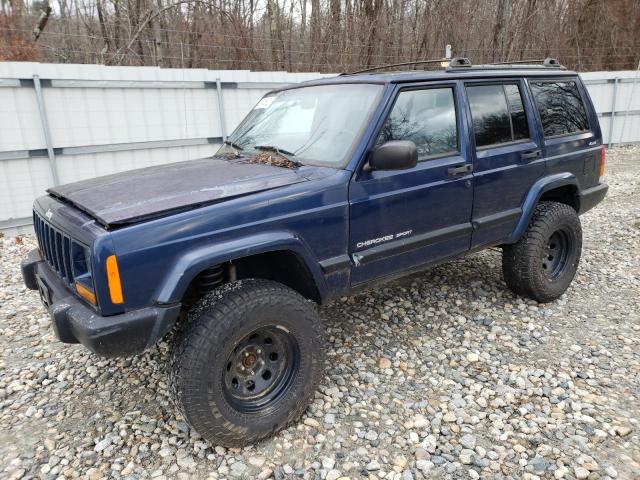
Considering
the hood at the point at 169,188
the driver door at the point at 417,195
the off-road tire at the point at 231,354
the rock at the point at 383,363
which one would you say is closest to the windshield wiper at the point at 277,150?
the hood at the point at 169,188

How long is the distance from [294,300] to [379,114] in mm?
1288

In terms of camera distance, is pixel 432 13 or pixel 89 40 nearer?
pixel 89 40

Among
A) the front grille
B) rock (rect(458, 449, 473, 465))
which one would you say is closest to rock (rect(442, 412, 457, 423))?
rock (rect(458, 449, 473, 465))

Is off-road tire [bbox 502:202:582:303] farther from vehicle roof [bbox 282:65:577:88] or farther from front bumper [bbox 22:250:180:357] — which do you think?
front bumper [bbox 22:250:180:357]

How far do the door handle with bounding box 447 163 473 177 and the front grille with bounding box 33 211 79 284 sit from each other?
2361 millimetres

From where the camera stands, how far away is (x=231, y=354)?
254 cm

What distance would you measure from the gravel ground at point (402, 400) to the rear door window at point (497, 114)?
1498 millimetres

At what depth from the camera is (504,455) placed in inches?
99.7

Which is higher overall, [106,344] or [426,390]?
[106,344]

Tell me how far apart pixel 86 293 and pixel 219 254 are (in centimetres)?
67

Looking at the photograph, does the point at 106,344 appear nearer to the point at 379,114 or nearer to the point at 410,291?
the point at 379,114

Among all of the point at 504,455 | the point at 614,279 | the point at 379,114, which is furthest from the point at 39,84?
the point at 614,279

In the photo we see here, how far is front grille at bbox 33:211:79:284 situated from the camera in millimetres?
2484

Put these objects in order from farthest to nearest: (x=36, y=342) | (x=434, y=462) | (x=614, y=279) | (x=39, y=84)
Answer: (x=39, y=84) → (x=614, y=279) → (x=36, y=342) → (x=434, y=462)
